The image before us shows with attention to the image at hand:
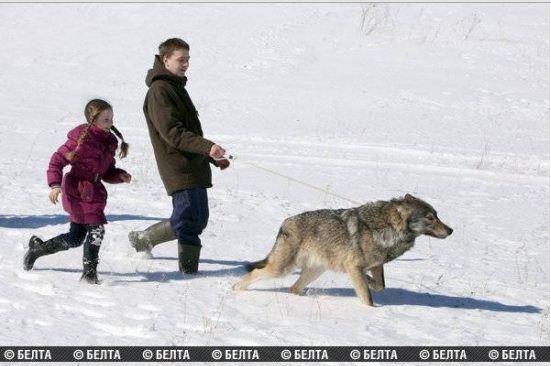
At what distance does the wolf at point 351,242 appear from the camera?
5801 mm

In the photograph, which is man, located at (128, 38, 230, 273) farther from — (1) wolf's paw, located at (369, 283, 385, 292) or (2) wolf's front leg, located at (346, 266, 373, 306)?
(1) wolf's paw, located at (369, 283, 385, 292)

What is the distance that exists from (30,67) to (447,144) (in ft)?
39.0

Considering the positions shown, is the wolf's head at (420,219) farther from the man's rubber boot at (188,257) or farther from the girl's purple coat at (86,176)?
the girl's purple coat at (86,176)

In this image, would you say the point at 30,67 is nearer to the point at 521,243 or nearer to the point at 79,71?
the point at 79,71

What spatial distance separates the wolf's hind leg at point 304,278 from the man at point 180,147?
0.88 m

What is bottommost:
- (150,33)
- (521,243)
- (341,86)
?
A: (521,243)

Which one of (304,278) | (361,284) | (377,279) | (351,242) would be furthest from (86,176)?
(377,279)

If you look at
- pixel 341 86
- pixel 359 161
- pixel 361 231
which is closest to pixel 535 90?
pixel 341 86

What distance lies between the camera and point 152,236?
21.0 ft

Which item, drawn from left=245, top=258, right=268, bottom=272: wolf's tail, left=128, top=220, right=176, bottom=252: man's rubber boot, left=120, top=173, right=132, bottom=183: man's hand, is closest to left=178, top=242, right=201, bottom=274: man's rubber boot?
left=128, top=220, right=176, bottom=252: man's rubber boot

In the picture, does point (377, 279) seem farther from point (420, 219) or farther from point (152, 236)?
point (152, 236)

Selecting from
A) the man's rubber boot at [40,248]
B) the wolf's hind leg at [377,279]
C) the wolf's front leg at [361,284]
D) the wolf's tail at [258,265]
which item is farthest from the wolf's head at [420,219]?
the man's rubber boot at [40,248]

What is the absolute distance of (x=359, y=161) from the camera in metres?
12.9

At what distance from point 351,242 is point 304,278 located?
1.69 ft
